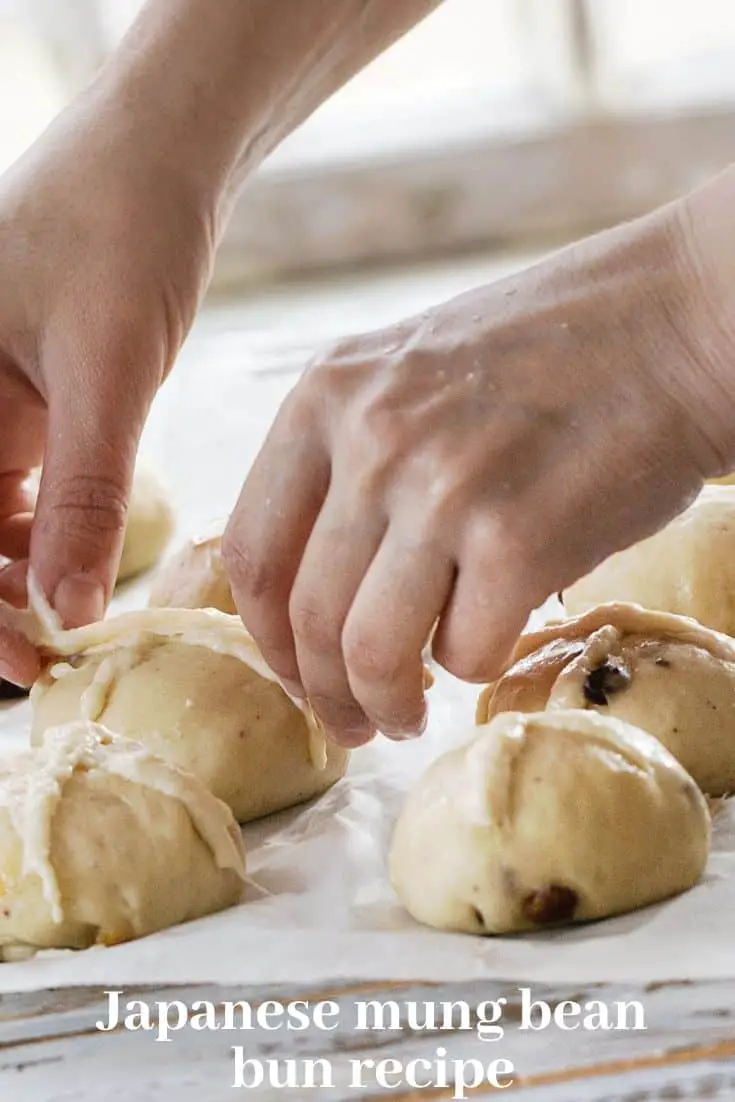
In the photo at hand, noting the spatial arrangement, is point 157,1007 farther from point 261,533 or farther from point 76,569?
point 76,569

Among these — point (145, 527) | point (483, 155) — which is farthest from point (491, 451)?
point (483, 155)

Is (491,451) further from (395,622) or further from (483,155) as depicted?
(483,155)

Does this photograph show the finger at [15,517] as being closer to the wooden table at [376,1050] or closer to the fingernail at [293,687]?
the fingernail at [293,687]

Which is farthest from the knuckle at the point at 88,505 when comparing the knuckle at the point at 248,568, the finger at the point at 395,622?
the finger at the point at 395,622

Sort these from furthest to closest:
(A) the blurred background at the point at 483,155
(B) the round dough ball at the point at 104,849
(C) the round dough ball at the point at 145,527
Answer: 1. (A) the blurred background at the point at 483,155
2. (C) the round dough ball at the point at 145,527
3. (B) the round dough ball at the point at 104,849

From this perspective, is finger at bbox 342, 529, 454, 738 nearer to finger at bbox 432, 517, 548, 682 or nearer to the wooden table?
finger at bbox 432, 517, 548, 682
